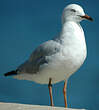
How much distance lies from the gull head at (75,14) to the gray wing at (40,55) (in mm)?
902

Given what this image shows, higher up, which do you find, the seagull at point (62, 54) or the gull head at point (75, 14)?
the gull head at point (75, 14)

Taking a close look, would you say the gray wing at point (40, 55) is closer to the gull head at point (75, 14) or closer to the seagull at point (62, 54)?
the seagull at point (62, 54)

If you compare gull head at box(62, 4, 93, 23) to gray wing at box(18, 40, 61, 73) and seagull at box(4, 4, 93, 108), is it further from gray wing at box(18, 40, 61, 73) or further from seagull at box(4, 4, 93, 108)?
gray wing at box(18, 40, 61, 73)

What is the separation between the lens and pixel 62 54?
27.1 ft

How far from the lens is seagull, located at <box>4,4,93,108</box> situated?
8281 millimetres

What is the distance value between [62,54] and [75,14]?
1.37 m

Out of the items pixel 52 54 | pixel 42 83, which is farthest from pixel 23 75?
pixel 52 54

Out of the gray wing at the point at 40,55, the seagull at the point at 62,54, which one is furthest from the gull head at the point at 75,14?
the gray wing at the point at 40,55

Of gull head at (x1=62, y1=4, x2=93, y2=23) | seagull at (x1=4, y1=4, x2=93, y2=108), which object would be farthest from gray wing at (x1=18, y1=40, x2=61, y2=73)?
gull head at (x1=62, y1=4, x2=93, y2=23)

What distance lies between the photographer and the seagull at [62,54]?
8281 millimetres

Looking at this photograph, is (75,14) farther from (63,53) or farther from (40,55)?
(40,55)

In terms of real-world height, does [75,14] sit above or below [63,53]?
above

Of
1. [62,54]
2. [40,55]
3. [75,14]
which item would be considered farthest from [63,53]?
[75,14]

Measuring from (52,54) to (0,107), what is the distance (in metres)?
2.14
